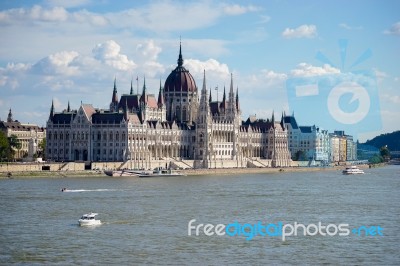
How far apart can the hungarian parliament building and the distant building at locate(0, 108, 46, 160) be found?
1851 centimetres

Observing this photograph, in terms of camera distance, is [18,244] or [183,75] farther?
[183,75]

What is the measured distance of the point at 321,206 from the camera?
2628 inches

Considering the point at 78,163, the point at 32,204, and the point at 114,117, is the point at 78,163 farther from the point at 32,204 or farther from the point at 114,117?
the point at 32,204

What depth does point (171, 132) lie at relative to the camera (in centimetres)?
14762

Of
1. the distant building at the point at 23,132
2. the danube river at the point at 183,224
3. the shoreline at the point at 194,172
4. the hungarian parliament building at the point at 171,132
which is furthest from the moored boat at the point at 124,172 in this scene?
the distant building at the point at 23,132

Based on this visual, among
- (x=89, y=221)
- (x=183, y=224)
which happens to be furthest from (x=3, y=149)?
(x=183, y=224)

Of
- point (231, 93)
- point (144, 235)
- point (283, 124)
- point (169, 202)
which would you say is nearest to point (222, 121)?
point (231, 93)

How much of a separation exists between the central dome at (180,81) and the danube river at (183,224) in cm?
7632

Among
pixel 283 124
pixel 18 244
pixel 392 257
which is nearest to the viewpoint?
pixel 392 257

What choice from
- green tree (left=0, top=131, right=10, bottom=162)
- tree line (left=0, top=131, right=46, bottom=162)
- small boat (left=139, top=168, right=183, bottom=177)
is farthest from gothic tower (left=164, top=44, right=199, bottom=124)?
green tree (left=0, top=131, right=10, bottom=162)

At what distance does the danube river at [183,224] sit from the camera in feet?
136

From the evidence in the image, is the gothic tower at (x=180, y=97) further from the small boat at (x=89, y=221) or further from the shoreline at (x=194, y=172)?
the small boat at (x=89, y=221)

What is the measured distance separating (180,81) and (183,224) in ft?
366

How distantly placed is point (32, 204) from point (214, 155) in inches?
3475
